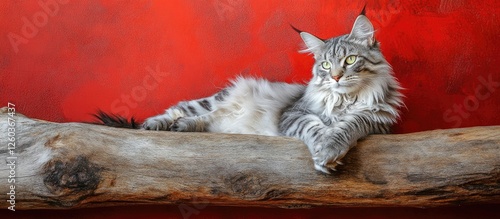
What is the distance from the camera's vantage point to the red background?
2.27 m

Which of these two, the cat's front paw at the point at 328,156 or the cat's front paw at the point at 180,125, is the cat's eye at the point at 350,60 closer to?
the cat's front paw at the point at 328,156

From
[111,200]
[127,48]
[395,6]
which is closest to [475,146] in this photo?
[395,6]

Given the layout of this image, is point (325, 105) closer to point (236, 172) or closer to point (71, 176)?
point (236, 172)

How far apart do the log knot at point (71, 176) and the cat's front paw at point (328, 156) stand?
2.11 ft

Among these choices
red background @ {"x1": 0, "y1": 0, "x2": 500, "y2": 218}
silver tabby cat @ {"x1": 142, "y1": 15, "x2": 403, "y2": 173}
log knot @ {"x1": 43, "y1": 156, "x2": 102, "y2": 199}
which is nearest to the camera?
log knot @ {"x1": 43, "y1": 156, "x2": 102, "y2": 199}

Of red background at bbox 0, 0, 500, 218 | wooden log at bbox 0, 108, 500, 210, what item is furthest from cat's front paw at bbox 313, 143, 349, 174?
red background at bbox 0, 0, 500, 218

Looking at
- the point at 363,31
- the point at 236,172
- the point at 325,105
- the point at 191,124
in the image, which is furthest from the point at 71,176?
the point at 363,31

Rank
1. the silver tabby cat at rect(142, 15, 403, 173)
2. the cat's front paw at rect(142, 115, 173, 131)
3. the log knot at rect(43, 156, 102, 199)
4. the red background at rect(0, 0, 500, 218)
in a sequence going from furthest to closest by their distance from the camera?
the red background at rect(0, 0, 500, 218) < the cat's front paw at rect(142, 115, 173, 131) < the silver tabby cat at rect(142, 15, 403, 173) < the log knot at rect(43, 156, 102, 199)

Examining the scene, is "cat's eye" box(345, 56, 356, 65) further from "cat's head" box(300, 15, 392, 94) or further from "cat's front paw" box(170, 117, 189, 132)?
"cat's front paw" box(170, 117, 189, 132)

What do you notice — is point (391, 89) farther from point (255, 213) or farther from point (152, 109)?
point (152, 109)

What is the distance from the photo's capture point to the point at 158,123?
203 centimetres

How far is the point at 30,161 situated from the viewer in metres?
1.61

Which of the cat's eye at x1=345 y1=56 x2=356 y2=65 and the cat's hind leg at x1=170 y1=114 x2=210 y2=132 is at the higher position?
the cat's eye at x1=345 y1=56 x2=356 y2=65

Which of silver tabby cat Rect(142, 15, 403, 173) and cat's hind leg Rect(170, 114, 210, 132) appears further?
cat's hind leg Rect(170, 114, 210, 132)
